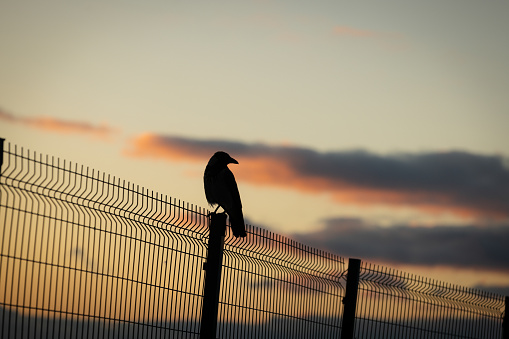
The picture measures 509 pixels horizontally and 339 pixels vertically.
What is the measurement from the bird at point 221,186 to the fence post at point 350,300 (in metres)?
2.23

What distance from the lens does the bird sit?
1402 centimetres

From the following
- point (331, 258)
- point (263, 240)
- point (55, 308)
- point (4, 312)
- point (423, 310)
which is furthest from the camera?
point (423, 310)

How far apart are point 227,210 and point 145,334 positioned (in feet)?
17.8

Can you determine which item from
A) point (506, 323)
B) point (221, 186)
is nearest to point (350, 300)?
point (221, 186)

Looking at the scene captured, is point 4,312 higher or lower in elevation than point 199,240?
lower

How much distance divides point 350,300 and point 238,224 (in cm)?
220

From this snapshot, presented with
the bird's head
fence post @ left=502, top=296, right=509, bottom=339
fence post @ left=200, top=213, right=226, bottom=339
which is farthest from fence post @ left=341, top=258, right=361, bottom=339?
fence post @ left=502, top=296, right=509, bottom=339

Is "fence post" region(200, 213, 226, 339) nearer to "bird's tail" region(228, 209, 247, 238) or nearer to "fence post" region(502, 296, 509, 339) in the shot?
"bird's tail" region(228, 209, 247, 238)

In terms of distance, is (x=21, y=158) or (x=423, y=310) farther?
(x=423, y=310)

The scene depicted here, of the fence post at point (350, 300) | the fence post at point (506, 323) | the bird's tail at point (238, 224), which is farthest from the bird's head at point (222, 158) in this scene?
the fence post at point (506, 323)

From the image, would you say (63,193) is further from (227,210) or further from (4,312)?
(227,210)

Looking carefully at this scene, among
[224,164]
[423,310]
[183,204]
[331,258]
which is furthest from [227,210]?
[183,204]

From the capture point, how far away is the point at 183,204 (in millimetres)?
9523

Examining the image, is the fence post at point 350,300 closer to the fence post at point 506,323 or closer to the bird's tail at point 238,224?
the bird's tail at point 238,224
